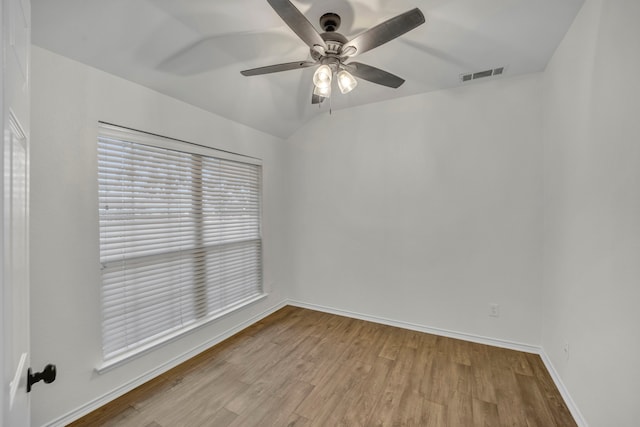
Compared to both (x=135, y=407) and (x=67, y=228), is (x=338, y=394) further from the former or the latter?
(x=67, y=228)

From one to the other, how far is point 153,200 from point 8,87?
1784 mm

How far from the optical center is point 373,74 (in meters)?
1.85

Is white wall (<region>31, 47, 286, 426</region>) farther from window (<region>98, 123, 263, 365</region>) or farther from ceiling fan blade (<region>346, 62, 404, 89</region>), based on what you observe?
ceiling fan blade (<region>346, 62, 404, 89</region>)

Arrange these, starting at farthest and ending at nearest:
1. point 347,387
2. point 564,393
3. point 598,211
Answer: point 347,387
point 564,393
point 598,211

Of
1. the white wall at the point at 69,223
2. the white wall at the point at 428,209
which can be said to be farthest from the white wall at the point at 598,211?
the white wall at the point at 69,223

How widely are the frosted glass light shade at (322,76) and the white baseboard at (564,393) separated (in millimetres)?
2675

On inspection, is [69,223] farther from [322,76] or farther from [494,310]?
[494,310]

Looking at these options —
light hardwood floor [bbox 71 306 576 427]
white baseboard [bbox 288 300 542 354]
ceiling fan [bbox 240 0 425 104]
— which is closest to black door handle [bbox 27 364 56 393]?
light hardwood floor [bbox 71 306 576 427]

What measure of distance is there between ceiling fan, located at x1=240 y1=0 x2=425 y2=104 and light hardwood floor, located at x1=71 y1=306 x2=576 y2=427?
7.28 feet

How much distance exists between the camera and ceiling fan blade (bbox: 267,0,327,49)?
127 centimetres

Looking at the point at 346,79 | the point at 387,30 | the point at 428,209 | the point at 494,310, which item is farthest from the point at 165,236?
the point at 494,310

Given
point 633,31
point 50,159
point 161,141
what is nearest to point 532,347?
point 633,31

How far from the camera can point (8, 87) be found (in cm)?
62

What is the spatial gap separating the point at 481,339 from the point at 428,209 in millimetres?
1437
